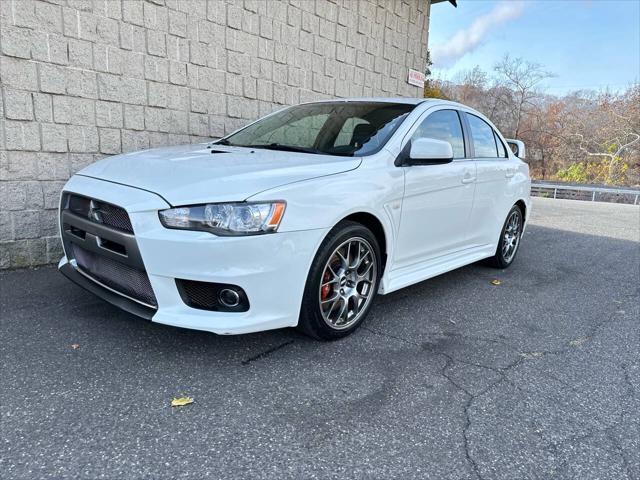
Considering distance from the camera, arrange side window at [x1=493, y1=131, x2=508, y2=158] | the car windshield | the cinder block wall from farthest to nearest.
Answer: side window at [x1=493, y1=131, x2=508, y2=158] → the cinder block wall → the car windshield

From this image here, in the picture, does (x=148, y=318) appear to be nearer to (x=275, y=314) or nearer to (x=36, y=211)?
(x=275, y=314)

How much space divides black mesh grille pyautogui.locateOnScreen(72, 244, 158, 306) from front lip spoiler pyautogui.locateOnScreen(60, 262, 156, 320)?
0.03 meters

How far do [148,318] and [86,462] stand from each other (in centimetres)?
83

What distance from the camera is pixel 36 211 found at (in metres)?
4.43

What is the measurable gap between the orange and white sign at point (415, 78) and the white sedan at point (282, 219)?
5572 mm

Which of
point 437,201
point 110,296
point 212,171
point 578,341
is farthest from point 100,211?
point 578,341

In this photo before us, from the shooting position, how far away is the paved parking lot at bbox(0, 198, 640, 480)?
2.01 m

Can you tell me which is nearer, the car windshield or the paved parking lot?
the paved parking lot

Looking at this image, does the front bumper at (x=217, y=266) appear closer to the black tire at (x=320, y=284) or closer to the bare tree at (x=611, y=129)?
the black tire at (x=320, y=284)

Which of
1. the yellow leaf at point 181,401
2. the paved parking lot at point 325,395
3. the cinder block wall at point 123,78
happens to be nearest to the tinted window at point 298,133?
the paved parking lot at point 325,395

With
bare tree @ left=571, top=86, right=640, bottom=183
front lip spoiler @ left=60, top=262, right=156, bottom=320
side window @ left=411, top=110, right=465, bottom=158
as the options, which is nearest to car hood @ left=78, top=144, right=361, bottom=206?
front lip spoiler @ left=60, top=262, right=156, bottom=320

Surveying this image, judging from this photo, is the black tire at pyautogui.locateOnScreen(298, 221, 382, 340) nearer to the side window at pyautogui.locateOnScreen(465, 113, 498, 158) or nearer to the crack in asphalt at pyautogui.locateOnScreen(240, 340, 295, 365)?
the crack in asphalt at pyautogui.locateOnScreen(240, 340, 295, 365)

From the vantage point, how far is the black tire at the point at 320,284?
284 centimetres

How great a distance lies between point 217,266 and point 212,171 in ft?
1.98
